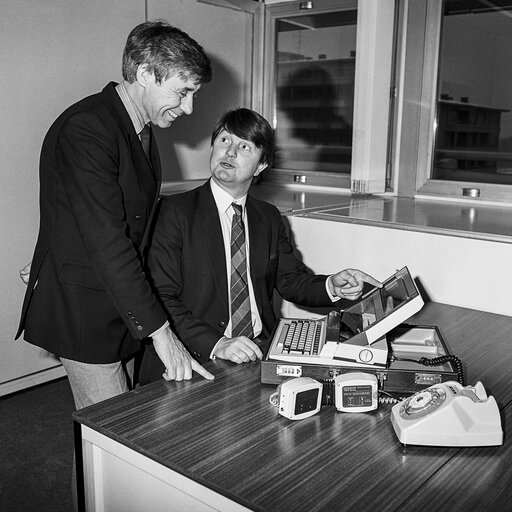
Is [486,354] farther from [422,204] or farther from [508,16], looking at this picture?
[508,16]

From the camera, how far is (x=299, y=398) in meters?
1.25

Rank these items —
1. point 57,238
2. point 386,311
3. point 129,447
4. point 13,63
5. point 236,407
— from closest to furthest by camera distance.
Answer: point 129,447, point 236,407, point 386,311, point 57,238, point 13,63

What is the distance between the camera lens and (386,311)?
146 cm

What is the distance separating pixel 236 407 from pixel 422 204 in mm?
1811

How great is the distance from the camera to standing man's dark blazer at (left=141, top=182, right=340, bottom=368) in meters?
1.80

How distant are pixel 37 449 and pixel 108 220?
1346 mm

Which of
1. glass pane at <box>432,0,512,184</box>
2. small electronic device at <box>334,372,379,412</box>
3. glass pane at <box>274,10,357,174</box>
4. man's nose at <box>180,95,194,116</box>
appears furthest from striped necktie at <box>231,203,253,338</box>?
glass pane at <box>274,10,357,174</box>

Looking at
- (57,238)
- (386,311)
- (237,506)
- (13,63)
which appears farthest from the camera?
(13,63)

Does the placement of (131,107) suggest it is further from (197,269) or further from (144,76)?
→ (197,269)

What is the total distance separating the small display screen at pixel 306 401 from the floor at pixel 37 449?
1157 millimetres

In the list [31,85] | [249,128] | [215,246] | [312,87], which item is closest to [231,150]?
[249,128]

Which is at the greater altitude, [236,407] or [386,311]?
[386,311]

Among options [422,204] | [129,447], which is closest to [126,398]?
[129,447]

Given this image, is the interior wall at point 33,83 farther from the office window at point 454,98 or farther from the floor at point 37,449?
the office window at point 454,98
